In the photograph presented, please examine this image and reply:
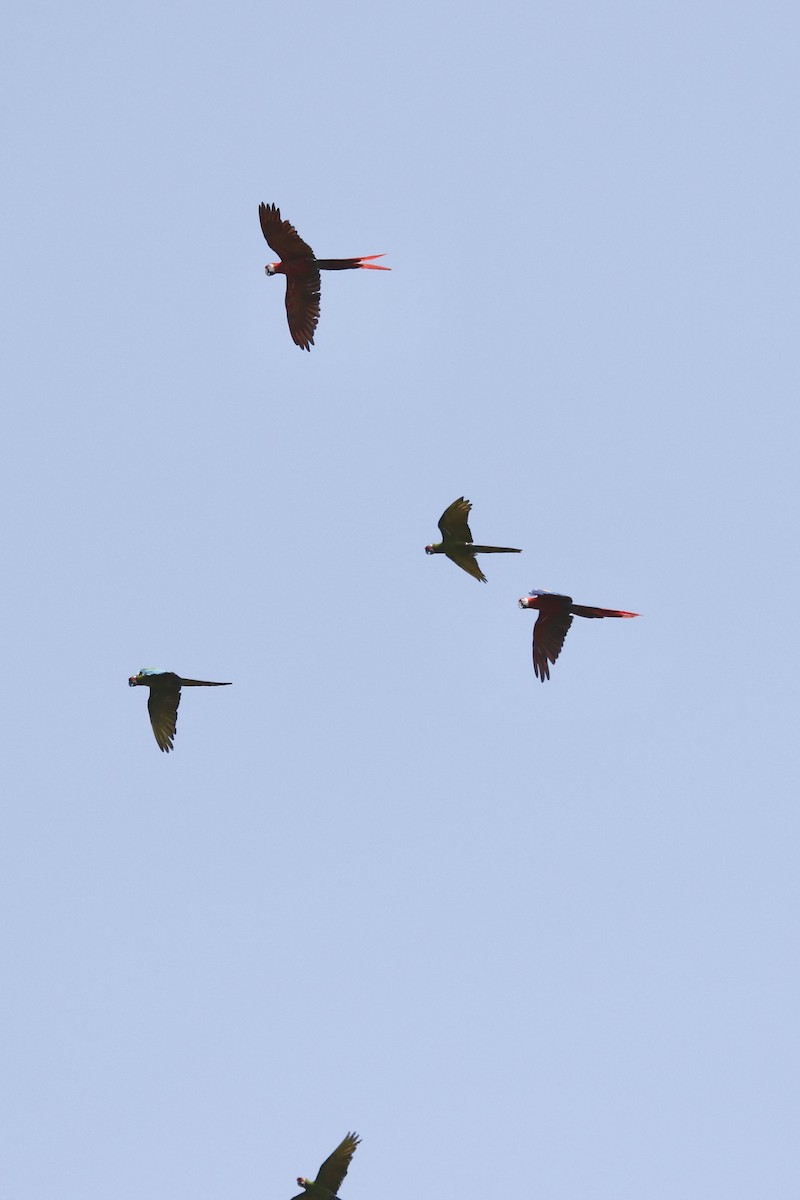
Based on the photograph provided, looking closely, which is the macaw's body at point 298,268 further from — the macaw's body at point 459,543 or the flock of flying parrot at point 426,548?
the macaw's body at point 459,543

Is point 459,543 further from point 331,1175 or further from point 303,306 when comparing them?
point 331,1175

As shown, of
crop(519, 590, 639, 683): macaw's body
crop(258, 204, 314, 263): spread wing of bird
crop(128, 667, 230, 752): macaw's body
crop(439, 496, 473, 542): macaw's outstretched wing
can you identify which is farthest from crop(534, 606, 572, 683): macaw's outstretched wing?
crop(258, 204, 314, 263): spread wing of bird

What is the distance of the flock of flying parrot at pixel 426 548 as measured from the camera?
4181cm

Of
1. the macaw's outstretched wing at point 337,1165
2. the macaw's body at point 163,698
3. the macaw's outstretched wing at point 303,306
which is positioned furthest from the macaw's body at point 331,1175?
the macaw's outstretched wing at point 303,306

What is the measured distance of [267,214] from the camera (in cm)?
4281

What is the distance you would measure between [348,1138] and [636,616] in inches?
504

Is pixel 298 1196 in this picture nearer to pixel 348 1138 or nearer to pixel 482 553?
pixel 348 1138

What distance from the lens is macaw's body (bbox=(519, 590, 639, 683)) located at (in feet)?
137

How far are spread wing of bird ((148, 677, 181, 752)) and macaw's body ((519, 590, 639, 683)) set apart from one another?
328 inches

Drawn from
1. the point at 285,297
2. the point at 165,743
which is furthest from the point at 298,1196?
the point at 285,297

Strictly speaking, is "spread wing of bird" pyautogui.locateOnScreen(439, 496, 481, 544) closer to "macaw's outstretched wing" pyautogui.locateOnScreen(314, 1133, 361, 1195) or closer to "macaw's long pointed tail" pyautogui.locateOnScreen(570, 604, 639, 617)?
"macaw's long pointed tail" pyautogui.locateOnScreen(570, 604, 639, 617)

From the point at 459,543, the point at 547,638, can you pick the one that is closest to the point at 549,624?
the point at 547,638

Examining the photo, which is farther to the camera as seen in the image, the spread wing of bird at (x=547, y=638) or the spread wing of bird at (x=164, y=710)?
the spread wing of bird at (x=164, y=710)

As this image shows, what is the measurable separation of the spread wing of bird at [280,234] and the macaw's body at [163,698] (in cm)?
999
